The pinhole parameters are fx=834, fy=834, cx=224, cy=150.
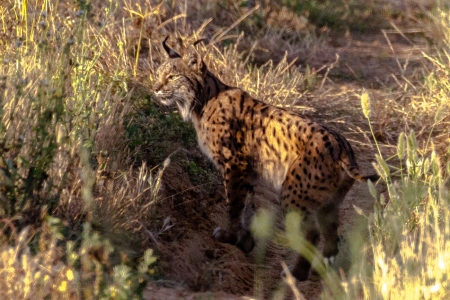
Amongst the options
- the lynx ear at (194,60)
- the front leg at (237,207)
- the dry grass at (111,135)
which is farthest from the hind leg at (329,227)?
the lynx ear at (194,60)

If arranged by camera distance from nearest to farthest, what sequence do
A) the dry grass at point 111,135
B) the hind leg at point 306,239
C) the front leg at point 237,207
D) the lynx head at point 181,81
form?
the dry grass at point 111,135 < the hind leg at point 306,239 < the front leg at point 237,207 < the lynx head at point 181,81

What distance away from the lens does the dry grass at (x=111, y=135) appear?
4.07m

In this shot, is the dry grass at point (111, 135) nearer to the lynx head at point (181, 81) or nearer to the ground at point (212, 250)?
the ground at point (212, 250)

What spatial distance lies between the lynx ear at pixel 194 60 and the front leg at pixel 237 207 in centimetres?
83

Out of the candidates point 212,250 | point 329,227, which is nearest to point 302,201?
point 329,227

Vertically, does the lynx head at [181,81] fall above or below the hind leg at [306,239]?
above

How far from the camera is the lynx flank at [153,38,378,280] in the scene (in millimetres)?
5523

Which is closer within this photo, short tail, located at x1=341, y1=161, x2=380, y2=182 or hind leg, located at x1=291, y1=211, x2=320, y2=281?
short tail, located at x1=341, y1=161, x2=380, y2=182

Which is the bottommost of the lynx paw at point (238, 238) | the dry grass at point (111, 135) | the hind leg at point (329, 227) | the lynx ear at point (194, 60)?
the lynx paw at point (238, 238)

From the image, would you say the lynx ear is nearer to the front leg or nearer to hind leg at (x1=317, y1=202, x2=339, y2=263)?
the front leg

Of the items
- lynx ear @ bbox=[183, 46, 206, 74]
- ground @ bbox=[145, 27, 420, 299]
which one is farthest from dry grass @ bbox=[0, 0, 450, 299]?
lynx ear @ bbox=[183, 46, 206, 74]

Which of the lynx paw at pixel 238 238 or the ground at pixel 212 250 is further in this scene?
the lynx paw at pixel 238 238

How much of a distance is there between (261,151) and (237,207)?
20.0 inches

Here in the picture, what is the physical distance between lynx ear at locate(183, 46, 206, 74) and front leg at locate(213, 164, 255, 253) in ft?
2.72
